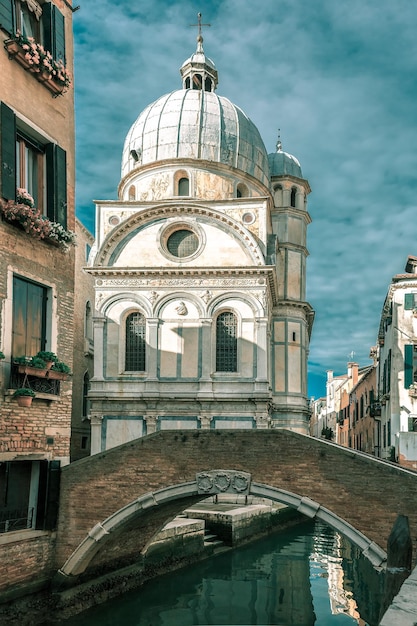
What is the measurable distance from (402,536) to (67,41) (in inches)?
502

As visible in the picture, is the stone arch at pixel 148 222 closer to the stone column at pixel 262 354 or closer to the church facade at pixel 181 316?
the church facade at pixel 181 316

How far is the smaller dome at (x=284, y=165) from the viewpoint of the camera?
3862 cm

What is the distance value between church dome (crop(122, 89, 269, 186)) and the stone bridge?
20529mm

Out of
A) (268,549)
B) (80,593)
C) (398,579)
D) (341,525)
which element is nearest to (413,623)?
(398,579)

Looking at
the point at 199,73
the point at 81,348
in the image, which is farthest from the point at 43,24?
the point at 199,73

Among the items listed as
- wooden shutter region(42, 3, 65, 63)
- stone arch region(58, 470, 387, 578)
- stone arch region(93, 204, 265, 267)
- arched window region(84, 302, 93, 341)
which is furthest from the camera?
arched window region(84, 302, 93, 341)

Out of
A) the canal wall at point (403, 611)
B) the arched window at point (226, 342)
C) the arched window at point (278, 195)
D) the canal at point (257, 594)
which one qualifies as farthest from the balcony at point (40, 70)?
the arched window at point (278, 195)

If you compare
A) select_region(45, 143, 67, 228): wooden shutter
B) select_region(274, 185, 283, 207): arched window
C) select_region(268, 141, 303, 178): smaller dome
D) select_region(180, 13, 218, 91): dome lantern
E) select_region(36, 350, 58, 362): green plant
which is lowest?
select_region(36, 350, 58, 362): green plant

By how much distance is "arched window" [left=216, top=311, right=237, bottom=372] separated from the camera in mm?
27531

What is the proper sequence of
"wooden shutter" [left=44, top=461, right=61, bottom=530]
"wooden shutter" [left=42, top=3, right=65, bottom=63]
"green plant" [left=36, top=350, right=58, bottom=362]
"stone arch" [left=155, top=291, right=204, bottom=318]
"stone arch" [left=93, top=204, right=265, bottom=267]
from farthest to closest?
"stone arch" [left=93, top=204, right=265, bottom=267] → "stone arch" [left=155, top=291, right=204, bottom=318] → "wooden shutter" [left=44, top=461, right=61, bottom=530] → "wooden shutter" [left=42, top=3, right=65, bottom=63] → "green plant" [left=36, top=350, right=58, bottom=362]

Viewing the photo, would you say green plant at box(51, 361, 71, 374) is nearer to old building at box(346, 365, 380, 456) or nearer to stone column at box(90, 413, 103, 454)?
stone column at box(90, 413, 103, 454)

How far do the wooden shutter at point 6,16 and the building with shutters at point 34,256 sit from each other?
0.06 ft

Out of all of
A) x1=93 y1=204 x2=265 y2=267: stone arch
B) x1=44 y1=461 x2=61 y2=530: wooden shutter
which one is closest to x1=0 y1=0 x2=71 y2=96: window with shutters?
x1=44 y1=461 x2=61 y2=530: wooden shutter

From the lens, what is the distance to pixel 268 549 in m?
24.6
